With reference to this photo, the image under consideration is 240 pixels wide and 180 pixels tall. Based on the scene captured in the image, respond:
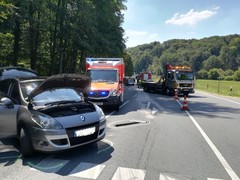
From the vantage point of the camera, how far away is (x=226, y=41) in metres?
144

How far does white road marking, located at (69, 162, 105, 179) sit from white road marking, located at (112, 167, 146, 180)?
0.34 m

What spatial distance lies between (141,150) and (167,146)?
2.61ft

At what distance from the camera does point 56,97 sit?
680cm

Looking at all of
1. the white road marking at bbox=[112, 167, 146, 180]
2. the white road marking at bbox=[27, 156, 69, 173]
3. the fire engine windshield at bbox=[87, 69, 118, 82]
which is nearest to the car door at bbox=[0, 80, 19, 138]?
the white road marking at bbox=[27, 156, 69, 173]

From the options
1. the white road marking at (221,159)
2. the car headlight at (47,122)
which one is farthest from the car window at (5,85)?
the white road marking at (221,159)

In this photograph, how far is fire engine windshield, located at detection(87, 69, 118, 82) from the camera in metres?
14.6

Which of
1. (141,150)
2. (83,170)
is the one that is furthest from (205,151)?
(83,170)

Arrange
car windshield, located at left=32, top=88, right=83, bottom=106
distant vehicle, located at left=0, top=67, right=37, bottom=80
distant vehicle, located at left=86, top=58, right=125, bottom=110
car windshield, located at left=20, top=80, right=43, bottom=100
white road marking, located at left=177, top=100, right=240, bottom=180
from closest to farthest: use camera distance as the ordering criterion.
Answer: white road marking, located at left=177, top=100, right=240, bottom=180 < car windshield, located at left=32, top=88, right=83, bottom=106 < car windshield, located at left=20, top=80, right=43, bottom=100 < distant vehicle, located at left=86, top=58, right=125, bottom=110 < distant vehicle, located at left=0, top=67, right=37, bottom=80

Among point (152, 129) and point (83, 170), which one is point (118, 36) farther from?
point (83, 170)

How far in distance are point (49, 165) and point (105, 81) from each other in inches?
362

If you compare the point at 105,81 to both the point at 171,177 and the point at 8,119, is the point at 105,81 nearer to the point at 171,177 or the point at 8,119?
the point at 8,119

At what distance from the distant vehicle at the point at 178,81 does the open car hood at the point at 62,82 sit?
17852 millimetres

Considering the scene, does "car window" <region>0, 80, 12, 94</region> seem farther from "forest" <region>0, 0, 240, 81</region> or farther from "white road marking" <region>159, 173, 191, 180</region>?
"forest" <region>0, 0, 240, 81</region>

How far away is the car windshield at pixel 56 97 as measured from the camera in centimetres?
636
